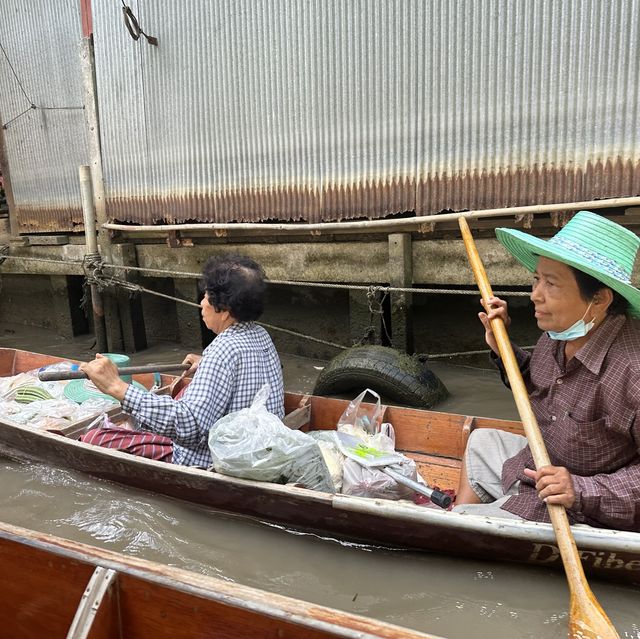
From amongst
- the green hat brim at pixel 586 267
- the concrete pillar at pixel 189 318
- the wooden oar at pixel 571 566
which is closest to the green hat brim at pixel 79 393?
the concrete pillar at pixel 189 318

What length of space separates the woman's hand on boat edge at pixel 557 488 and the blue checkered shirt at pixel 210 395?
5.17 ft

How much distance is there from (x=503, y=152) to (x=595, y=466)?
3096mm

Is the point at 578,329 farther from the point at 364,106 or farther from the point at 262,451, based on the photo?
the point at 364,106

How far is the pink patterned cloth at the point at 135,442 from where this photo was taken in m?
3.45

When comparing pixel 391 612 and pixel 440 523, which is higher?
pixel 440 523

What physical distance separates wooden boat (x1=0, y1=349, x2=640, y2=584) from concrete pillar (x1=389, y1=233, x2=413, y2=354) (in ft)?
5.93

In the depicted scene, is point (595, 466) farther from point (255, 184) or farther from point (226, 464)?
point (255, 184)

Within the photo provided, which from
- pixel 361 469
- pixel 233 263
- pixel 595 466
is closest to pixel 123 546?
pixel 361 469

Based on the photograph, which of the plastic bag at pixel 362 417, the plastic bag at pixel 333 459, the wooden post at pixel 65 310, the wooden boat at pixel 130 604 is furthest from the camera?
the wooden post at pixel 65 310

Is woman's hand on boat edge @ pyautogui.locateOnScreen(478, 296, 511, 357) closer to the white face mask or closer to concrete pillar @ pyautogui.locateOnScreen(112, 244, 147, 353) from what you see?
the white face mask

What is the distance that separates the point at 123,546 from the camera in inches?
122

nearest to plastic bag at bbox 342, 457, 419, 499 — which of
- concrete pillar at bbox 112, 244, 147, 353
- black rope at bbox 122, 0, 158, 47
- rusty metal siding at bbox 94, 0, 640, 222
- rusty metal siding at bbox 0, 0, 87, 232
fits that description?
rusty metal siding at bbox 94, 0, 640, 222

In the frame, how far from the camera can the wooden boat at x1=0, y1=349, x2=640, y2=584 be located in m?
2.30

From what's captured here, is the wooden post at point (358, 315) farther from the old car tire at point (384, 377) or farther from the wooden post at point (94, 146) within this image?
the wooden post at point (94, 146)
